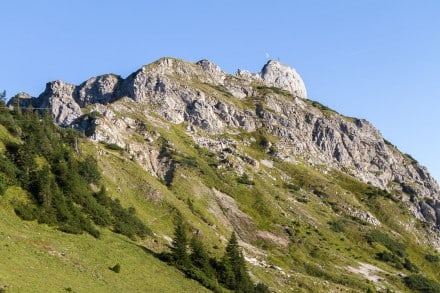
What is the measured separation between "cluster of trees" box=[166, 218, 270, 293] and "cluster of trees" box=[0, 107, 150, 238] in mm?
15225

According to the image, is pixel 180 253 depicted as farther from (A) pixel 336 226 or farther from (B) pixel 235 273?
(A) pixel 336 226

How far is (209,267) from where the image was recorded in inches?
3656

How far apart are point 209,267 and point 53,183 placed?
118 ft

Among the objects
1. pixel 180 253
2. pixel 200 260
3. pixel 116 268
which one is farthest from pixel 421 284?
pixel 116 268

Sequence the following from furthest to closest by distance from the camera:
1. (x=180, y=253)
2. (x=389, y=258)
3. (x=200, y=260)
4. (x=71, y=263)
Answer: (x=389, y=258)
(x=200, y=260)
(x=180, y=253)
(x=71, y=263)

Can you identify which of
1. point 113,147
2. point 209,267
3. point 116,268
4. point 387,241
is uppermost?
point 387,241

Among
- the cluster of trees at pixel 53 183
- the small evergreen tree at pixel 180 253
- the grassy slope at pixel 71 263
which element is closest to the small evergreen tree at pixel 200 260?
the small evergreen tree at pixel 180 253

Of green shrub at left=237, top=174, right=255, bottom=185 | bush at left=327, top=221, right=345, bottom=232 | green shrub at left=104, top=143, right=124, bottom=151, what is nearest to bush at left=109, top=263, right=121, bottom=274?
green shrub at left=104, top=143, right=124, bottom=151

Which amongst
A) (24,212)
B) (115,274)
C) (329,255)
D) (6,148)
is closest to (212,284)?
(115,274)

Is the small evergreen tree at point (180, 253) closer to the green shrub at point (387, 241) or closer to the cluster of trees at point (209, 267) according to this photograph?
the cluster of trees at point (209, 267)

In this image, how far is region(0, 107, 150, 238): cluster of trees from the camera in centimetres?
8269

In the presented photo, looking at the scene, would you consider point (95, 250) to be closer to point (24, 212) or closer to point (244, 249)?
point (24, 212)

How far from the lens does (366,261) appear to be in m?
168

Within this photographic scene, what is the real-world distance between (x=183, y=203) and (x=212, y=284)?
67.4 metres
